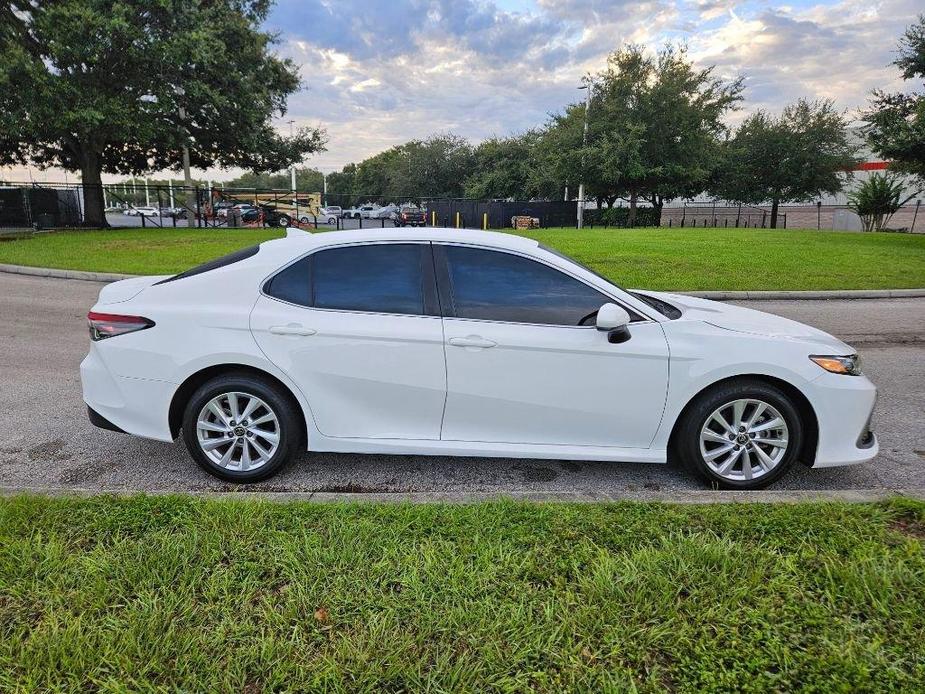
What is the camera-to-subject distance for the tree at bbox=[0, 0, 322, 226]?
1934cm

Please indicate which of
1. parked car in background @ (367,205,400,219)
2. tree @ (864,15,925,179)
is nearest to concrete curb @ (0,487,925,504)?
tree @ (864,15,925,179)

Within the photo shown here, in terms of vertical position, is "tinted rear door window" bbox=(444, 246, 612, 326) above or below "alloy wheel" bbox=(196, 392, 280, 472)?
above

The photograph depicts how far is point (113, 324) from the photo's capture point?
373cm

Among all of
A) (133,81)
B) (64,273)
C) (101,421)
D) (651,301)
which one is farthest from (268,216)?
(651,301)

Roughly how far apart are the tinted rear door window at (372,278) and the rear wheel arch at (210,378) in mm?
543

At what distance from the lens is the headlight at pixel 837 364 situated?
3.56 metres

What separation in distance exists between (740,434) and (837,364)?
70 centimetres

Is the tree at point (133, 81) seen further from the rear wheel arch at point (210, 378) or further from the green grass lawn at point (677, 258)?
the rear wheel arch at point (210, 378)

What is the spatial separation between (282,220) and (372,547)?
34.5 m

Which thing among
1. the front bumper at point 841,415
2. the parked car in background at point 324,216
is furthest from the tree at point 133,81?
the front bumper at point 841,415

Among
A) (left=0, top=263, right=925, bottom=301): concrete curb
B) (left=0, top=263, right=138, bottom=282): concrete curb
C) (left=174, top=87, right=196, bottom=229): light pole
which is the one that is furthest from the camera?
(left=174, top=87, right=196, bottom=229): light pole

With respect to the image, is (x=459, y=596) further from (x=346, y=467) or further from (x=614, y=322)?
(x=346, y=467)

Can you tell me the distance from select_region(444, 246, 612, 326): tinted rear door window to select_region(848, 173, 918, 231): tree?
31813 millimetres

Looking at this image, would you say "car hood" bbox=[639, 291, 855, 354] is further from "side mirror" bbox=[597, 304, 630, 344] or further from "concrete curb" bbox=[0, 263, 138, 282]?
"concrete curb" bbox=[0, 263, 138, 282]
